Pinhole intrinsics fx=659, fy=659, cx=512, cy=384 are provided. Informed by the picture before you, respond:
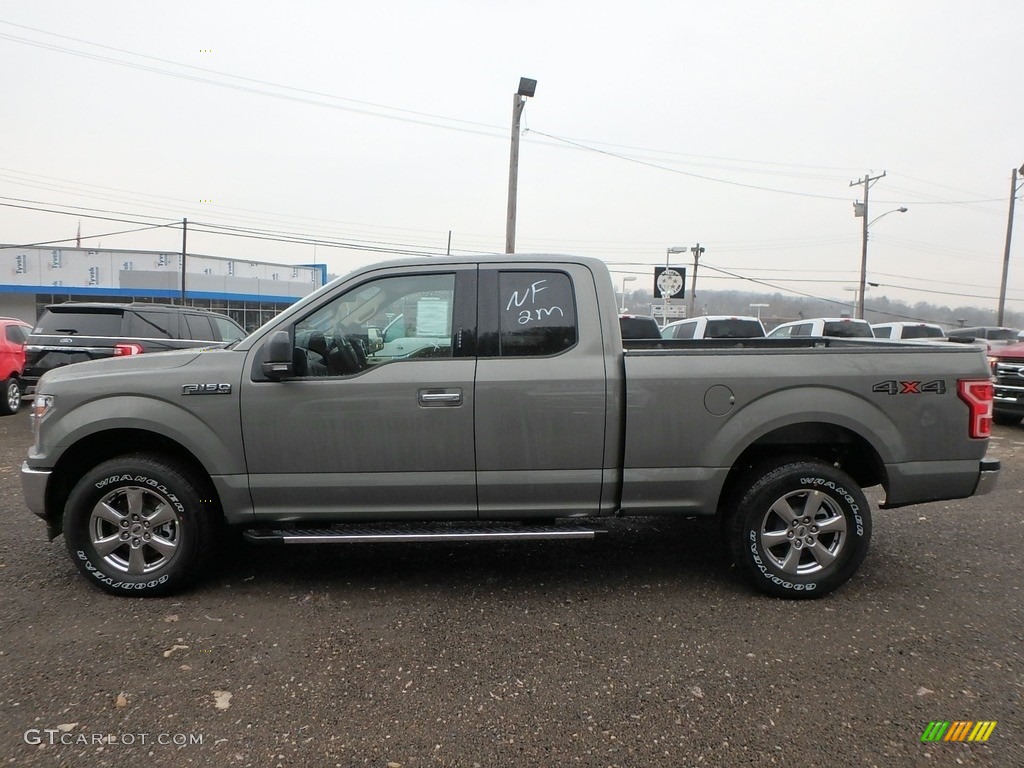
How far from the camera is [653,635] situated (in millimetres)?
3449

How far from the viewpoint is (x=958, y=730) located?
2.66m

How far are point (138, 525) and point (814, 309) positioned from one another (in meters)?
61.7

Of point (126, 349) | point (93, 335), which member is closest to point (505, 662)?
point (126, 349)

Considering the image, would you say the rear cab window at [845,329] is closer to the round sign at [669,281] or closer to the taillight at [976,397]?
the round sign at [669,281]

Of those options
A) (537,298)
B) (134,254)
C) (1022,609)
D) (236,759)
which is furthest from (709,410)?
(134,254)

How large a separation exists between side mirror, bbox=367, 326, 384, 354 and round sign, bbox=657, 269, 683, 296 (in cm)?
1756

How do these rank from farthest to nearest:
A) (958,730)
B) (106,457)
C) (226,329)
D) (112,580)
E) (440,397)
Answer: (226,329) < (106,457) < (112,580) < (440,397) < (958,730)

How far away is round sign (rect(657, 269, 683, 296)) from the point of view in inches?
804

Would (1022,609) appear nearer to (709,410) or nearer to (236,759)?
(709,410)

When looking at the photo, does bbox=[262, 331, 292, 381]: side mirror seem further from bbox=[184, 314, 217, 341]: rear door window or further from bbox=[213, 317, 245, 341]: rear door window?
bbox=[213, 317, 245, 341]: rear door window

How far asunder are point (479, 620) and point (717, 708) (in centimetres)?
132

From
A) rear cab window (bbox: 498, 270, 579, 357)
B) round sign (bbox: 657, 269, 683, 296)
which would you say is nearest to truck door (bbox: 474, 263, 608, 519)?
rear cab window (bbox: 498, 270, 579, 357)

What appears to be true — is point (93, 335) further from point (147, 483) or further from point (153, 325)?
point (147, 483)

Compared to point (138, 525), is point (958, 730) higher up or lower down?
lower down
